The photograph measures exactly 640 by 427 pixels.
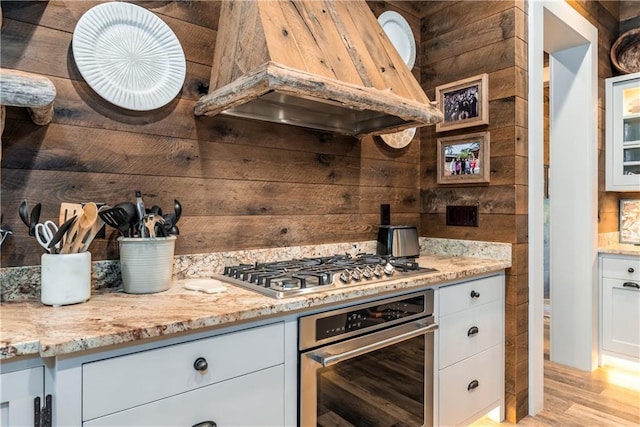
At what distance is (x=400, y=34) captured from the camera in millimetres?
2430

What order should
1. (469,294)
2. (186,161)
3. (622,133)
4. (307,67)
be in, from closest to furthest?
(307,67), (186,161), (469,294), (622,133)

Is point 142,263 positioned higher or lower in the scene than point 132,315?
higher

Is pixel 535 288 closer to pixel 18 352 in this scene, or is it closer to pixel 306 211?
pixel 306 211

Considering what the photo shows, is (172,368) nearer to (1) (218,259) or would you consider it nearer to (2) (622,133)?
(1) (218,259)

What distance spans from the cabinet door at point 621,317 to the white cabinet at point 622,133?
75 centimetres

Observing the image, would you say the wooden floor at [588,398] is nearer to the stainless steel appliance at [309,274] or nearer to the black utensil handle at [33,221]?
the stainless steel appliance at [309,274]

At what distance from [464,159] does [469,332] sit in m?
0.98

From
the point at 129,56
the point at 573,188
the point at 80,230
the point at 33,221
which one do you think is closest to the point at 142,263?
the point at 80,230

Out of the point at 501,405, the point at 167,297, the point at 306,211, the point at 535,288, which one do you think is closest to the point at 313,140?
the point at 306,211

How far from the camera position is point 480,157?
2211 mm

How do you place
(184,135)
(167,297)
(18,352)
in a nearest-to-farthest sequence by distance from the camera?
(18,352) → (167,297) → (184,135)

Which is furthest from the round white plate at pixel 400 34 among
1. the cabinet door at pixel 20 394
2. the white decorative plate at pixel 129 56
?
the cabinet door at pixel 20 394

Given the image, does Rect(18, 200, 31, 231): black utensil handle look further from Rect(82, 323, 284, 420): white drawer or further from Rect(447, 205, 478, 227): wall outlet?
Rect(447, 205, 478, 227): wall outlet

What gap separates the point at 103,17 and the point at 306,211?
1.16m
